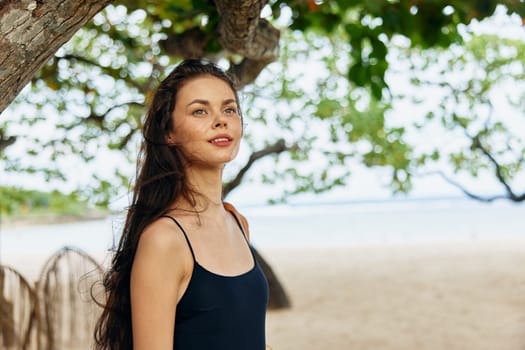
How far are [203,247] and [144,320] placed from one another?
243 millimetres

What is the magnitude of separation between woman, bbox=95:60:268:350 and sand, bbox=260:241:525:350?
199 inches

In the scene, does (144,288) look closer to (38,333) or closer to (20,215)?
(38,333)

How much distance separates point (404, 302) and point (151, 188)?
26.0 ft

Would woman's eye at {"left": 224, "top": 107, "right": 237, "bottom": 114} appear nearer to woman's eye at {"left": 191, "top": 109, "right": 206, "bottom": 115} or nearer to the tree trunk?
woman's eye at {"left": 191, "top": 109, "right": 206, "bottom": 115}

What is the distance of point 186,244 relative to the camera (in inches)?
69.6

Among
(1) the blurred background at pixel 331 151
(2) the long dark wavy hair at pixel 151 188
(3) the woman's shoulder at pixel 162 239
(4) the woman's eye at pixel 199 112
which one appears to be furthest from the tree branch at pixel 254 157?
(3) the woman's shoulder at pixel 162 239

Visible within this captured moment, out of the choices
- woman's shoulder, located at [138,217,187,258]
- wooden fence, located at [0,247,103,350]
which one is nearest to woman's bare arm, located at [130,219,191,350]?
woman's shoulder, located at [138,217,187,258]

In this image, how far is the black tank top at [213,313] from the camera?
1.77m

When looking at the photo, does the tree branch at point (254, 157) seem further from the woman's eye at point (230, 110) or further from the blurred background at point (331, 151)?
the woman's eye at point (230, 110)

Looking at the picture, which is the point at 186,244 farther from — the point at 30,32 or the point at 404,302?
the point at 404,302

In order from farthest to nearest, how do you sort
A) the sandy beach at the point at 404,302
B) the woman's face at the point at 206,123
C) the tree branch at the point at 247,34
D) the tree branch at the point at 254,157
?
the tree branch at the point at 254,157 < the sandy beach at the point at 404,302 < the tree branch at the point at 247,34 < the woman's face at the point at 206,123

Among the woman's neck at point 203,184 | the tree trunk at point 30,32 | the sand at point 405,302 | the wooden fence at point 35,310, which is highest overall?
the tree trunk at point 30,32

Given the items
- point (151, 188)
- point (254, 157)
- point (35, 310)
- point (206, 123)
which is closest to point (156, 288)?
point (151, 188)

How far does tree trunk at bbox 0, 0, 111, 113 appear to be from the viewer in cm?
174
